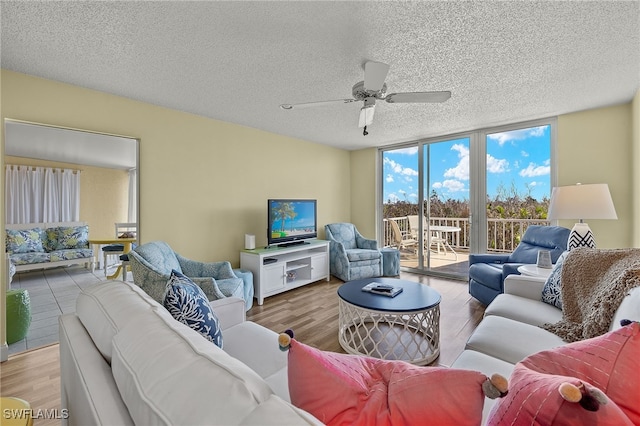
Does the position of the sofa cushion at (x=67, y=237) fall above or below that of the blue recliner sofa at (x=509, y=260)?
above

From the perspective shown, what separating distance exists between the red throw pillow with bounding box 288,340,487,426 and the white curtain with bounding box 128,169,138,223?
289 cm

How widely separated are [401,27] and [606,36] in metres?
1.39

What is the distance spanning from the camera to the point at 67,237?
8.82 ft

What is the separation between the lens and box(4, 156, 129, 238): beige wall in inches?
105

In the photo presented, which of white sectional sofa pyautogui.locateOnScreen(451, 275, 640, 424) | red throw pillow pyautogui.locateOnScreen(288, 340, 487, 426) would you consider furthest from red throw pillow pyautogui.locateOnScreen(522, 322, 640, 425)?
red throw pillow pyautogui.locateOnScreen(288, 340, 487, 426)

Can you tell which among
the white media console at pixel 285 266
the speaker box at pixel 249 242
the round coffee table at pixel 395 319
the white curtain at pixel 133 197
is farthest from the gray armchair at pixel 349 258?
the white curtain at pixel 133 197

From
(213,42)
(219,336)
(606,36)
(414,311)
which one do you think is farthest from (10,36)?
(606,36)

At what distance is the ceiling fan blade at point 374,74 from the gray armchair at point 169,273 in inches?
77.4

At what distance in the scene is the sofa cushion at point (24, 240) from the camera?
225cm

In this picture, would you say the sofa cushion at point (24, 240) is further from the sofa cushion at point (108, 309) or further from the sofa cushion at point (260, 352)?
the sofa cushion at point (260, 352)

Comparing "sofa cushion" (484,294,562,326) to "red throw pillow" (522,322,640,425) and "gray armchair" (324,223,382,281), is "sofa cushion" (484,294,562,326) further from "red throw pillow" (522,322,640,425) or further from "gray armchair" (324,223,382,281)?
"gray armchair" (324,223,382,281)

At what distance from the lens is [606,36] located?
1.80 meters

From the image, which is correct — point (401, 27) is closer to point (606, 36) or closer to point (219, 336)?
point (606, 36)

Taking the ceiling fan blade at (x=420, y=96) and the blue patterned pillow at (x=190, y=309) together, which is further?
the ceiling fan blade at (x=420, y=96)
